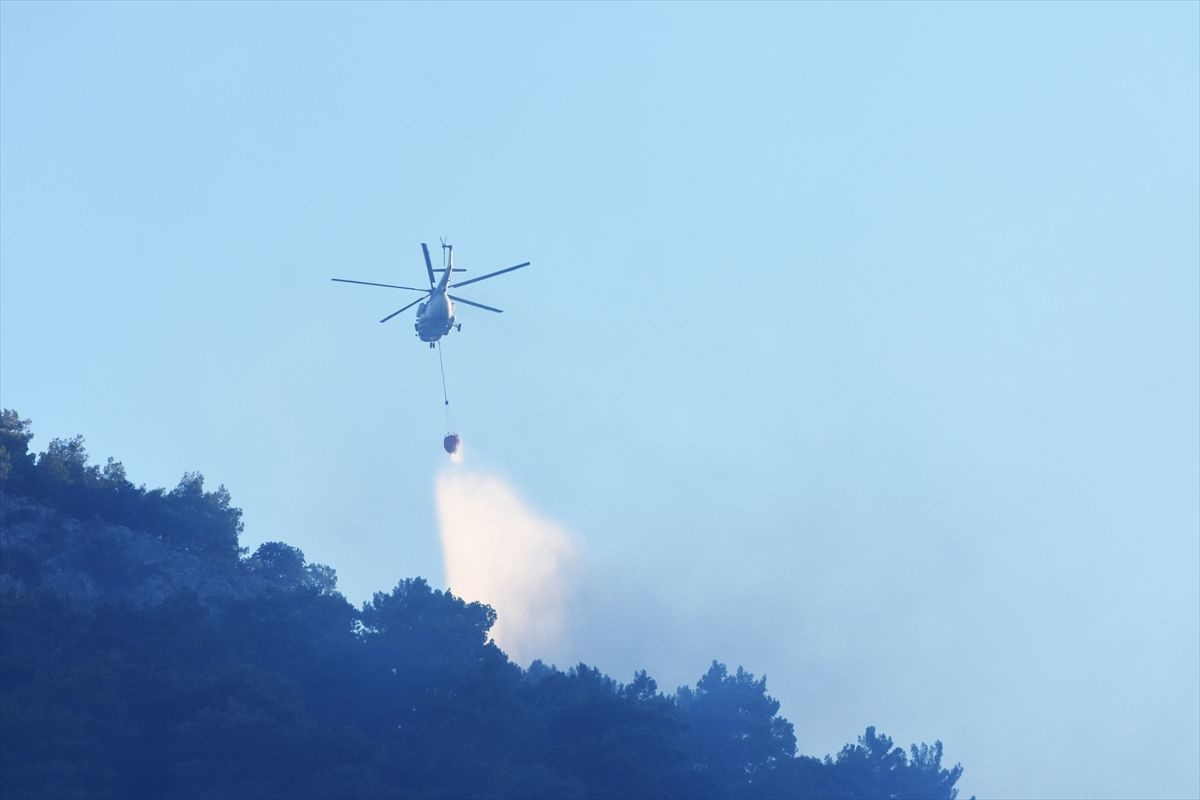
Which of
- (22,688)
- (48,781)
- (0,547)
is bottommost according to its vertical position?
(48,781)

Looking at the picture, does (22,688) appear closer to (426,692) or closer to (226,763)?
(226,763)

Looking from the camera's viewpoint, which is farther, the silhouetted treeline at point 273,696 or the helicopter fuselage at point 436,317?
the helicopter fuselage at point 436,317

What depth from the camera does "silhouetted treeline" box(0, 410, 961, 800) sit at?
70.1 m

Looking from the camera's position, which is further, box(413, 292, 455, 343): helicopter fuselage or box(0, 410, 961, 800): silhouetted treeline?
box(413, 292, 455, 343): helicopter fuselage

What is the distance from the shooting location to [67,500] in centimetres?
9269

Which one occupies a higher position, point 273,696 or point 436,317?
point 436,317

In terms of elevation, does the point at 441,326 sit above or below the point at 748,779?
above

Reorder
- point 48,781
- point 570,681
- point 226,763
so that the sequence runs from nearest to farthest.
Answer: point 48,781
point 226,763
point 570,681

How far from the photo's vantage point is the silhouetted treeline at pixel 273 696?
70.1 m

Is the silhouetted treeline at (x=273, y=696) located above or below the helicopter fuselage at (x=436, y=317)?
below

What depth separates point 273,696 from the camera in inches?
2849

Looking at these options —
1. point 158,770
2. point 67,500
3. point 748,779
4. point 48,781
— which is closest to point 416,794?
point 158,770

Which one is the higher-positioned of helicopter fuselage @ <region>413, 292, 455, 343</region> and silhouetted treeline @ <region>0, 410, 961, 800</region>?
helicopter fuselage @ <region>413, 292, 455, 343</region>

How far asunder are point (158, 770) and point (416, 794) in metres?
10.1
